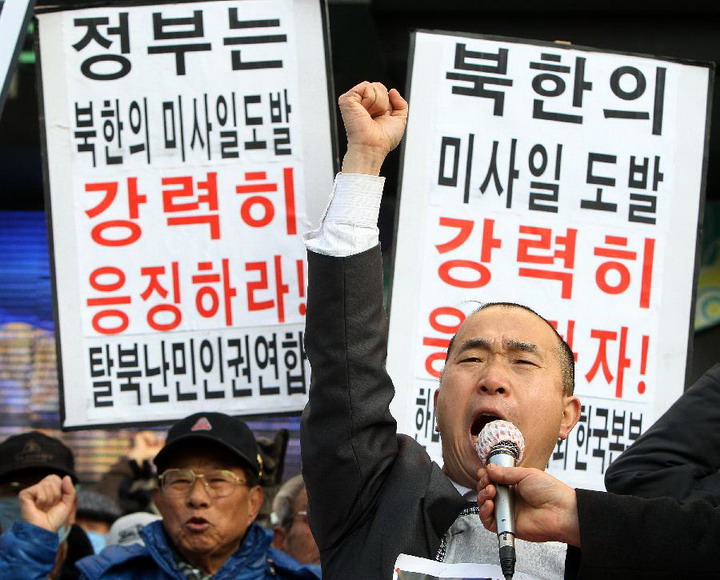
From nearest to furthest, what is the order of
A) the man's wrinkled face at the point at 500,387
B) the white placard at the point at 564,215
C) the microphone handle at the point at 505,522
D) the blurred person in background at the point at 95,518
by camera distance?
the microphone handle at the point at 505,522 < the man's wrinkled face at the point at 500,387 < the white placard at the point at 564,215 < the blurred person in background at the point at 95,518

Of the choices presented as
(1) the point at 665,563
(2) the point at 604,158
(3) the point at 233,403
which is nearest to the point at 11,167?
(3) the point at 233,403

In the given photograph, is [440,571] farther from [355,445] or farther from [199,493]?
[199,493]

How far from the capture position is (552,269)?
450cm

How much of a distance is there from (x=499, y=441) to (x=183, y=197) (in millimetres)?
2391

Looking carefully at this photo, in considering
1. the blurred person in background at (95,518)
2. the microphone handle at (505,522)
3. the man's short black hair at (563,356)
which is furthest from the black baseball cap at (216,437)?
the blurred person in background at (95,518)

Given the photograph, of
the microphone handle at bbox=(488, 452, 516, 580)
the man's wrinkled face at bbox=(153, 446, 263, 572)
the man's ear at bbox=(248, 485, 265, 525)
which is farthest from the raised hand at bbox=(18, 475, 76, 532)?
the microphone handle at bbox=(488, 452, 516, 580)

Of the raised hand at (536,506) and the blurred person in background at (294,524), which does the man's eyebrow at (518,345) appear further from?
the blurred person in background at (294,524)

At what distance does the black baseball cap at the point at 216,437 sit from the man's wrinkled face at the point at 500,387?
4.82ft

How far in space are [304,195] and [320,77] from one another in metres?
0.41

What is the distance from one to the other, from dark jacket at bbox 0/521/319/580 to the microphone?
69.9 inches

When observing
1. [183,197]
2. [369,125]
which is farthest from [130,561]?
[369,125]

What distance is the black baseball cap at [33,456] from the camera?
466 cm

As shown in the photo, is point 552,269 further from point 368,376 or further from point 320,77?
point 368,376

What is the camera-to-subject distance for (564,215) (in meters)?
4.57
